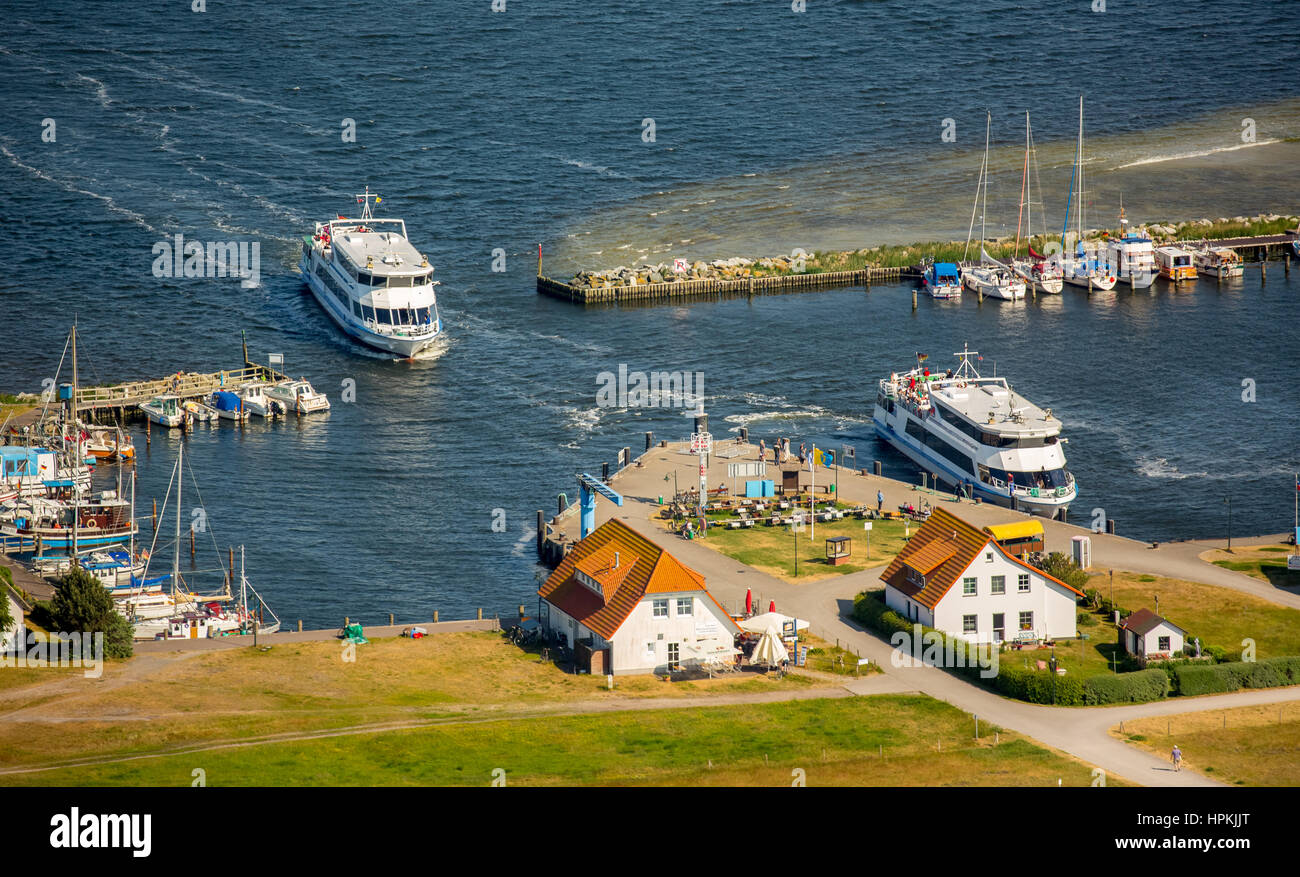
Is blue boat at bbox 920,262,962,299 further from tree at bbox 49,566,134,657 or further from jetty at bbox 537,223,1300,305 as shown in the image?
tree at bbox 49,566,134,657

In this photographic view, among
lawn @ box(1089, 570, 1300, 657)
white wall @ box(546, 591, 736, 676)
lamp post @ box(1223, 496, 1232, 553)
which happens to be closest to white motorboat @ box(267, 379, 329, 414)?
white wall @ box(546, 591, 736, 676)

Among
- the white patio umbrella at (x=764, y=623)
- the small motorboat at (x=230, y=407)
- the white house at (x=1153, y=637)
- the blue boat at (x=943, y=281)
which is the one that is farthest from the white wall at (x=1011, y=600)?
the blue boat at (x=943, y=281)

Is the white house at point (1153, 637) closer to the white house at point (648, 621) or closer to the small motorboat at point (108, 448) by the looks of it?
the white house at point (648, 621)

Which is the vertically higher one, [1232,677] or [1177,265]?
[1177,265]

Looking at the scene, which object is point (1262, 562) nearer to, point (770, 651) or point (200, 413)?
point (770, 651)

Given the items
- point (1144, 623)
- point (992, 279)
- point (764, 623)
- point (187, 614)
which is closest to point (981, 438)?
point (1144, 623)
